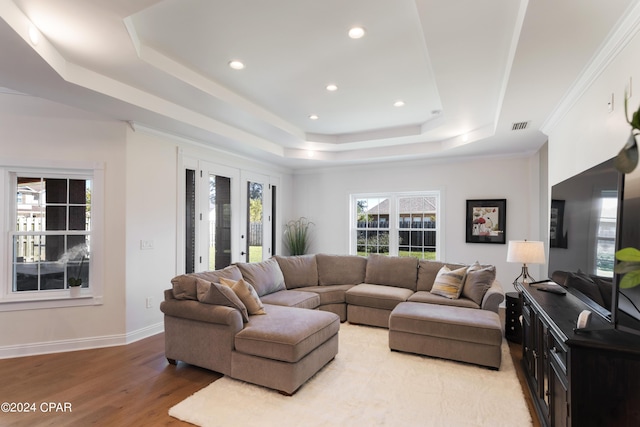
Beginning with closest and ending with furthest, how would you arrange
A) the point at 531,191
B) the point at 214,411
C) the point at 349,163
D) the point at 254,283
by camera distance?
the point at 214,411
the point at 254,283
the point at 531,191
the point at 349,163

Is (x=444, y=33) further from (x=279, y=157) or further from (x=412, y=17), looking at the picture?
(x=279, y=157)

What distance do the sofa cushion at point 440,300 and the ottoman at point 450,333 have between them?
17 centimetres

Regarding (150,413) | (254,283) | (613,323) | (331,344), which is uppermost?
(613,323)

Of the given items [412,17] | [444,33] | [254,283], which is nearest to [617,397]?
[444,33]

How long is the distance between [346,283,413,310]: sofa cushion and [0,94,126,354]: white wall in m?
2.79

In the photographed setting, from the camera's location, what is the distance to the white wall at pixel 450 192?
5.22 meters

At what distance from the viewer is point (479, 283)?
386 centimetres

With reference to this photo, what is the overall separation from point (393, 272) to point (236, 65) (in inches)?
132

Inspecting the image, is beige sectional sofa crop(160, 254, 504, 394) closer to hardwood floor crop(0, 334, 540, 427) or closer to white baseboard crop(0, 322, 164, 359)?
hardwood floor crop(0, 334, 540, 427)

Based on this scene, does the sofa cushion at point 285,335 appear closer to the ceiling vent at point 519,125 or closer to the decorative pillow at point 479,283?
the decorative pillow at point 479,283

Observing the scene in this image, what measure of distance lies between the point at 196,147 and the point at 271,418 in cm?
362

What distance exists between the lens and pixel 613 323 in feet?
5.42

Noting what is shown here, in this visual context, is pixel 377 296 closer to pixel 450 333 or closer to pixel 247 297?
pixel 450 333

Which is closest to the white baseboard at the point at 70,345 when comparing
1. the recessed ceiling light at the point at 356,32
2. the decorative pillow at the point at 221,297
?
the decorative pillow at the point at 221,297
